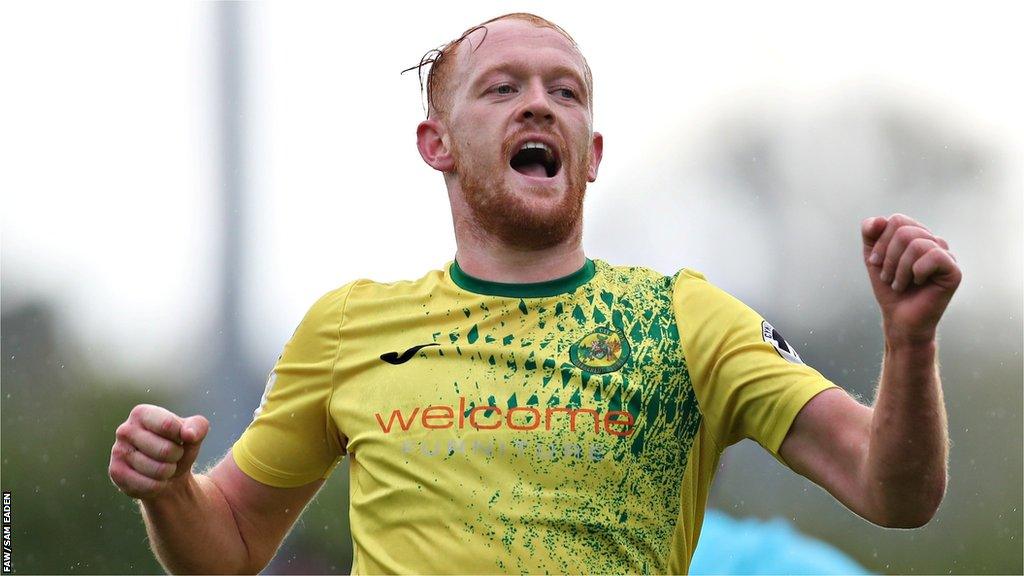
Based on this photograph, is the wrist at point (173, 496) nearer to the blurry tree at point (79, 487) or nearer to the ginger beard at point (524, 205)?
the ginger beard at point (524, 205)

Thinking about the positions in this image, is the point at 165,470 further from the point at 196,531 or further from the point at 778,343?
the point at 778,343

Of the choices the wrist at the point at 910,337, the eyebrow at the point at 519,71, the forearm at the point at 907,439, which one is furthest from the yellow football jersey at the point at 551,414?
the eyebrow at the point at 519,71

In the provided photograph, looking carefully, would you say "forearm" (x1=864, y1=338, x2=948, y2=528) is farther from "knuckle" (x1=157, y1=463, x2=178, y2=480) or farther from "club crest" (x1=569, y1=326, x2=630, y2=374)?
"knuckle" (x1=157, y1=463, x2=178, y2=480)

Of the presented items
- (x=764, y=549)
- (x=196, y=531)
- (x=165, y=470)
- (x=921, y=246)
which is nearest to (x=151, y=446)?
(x=165, y=470)

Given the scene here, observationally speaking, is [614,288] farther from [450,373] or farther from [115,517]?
[115,517]

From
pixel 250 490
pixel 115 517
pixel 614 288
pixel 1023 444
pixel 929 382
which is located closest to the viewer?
pixel 929 382

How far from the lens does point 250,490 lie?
3.44m

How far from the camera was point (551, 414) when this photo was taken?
296 cm

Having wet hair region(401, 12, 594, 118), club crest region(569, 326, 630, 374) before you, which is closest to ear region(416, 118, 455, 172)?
wet hair region(401, 12, 594, 118)

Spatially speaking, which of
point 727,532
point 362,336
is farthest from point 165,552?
point 727,532

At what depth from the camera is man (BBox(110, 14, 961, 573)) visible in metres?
2.70

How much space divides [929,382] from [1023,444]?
18.2 ft

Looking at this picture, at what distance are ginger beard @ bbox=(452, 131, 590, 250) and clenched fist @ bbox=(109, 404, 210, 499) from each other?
3.14ft

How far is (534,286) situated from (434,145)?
69 centimetres
